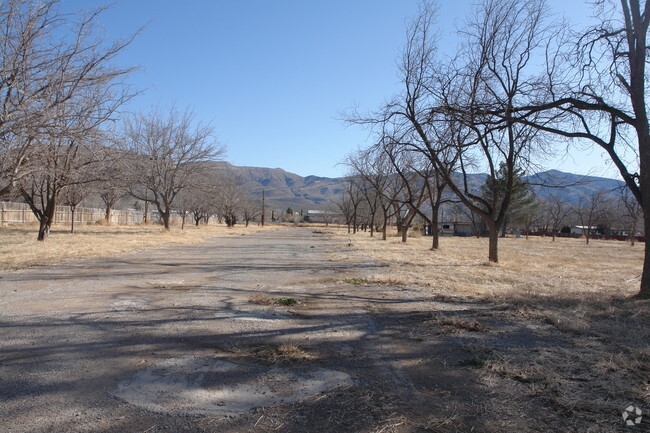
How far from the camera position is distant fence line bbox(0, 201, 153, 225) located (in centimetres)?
3800

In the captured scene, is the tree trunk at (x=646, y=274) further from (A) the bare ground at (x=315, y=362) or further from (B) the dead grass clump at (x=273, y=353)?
(B) the dead grass clump at (x=273, y=353)

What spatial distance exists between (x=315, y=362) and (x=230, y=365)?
2.57 feet

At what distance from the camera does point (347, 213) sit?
6694cm

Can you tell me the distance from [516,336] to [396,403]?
2.64m

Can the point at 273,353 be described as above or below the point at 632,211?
below

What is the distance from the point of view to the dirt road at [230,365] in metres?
2.74

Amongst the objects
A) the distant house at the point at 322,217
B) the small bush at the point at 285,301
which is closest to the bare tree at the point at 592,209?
the small bush at the point at 285,301

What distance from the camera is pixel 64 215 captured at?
1858 inches

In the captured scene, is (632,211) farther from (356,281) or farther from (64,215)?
(64,215)

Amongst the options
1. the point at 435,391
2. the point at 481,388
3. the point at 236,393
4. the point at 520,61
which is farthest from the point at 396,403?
the point at 520,61

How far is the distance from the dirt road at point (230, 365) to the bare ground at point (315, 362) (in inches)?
0.7

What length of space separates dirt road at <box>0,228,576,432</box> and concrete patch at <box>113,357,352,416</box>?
1 cm

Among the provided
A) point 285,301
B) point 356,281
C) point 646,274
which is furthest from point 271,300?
point 646,274

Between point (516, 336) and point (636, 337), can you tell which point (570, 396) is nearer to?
point (516, 336)
